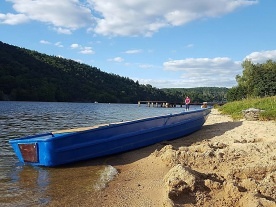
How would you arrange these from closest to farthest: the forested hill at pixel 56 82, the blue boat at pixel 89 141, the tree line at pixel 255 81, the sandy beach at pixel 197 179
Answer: the sandy beach at pixel 197 179
the blue boat at pixel 89 141
the tree line at pixel 255 81
the forested hill at pixel 56 82

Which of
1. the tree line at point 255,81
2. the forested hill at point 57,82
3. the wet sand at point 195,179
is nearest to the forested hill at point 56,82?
the forested hill at point 57,82

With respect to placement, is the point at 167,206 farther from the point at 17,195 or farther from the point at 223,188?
the point at 17,195

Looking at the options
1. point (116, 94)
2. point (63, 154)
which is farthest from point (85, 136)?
point (116, 94)

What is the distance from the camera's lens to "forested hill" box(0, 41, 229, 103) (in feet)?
349

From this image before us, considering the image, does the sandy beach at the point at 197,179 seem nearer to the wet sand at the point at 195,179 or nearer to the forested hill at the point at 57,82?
the wet sand at the point at 195,179

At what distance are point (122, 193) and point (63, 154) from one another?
11.0ft

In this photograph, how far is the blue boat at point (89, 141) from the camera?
9.02m

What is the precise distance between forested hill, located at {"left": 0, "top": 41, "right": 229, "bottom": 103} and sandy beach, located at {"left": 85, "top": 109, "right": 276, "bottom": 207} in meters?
99.2

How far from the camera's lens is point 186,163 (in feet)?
27.2

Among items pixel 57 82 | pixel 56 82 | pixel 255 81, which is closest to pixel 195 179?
pixel 255 81

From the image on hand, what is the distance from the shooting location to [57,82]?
131375mm

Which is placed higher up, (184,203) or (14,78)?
(14,78)

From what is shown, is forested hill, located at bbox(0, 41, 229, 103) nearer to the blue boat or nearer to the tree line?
the tree line

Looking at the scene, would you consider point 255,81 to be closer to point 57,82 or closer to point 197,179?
point 197,179
